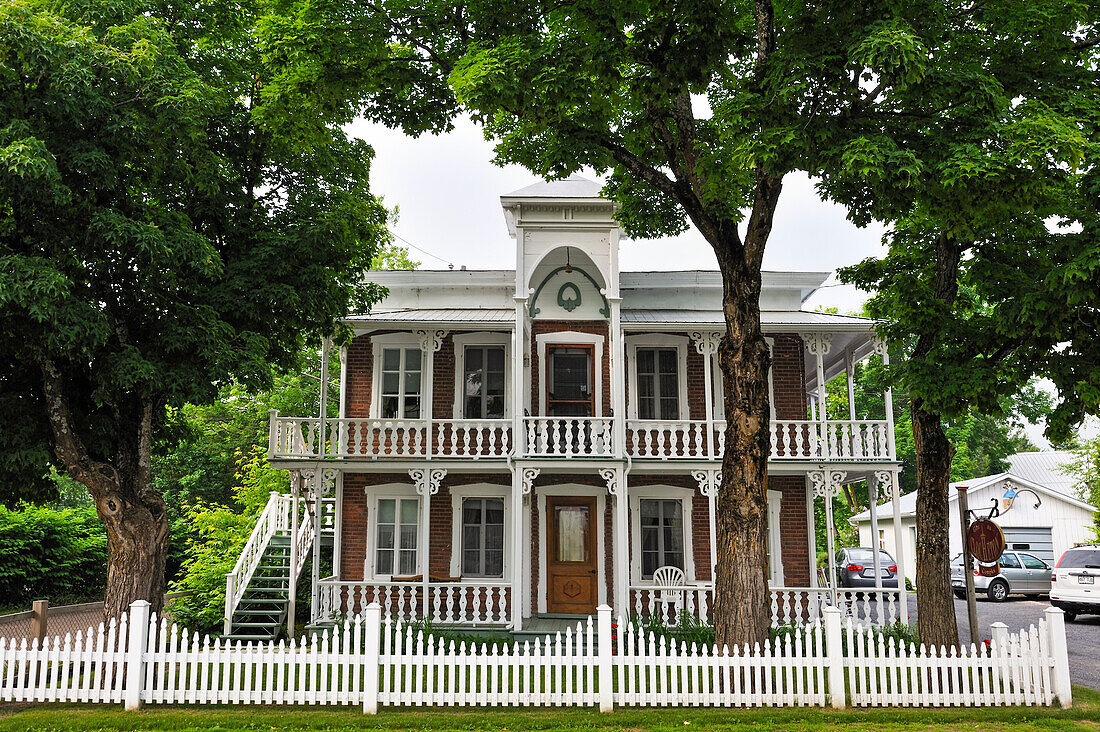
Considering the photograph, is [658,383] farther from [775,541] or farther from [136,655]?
[136,655]

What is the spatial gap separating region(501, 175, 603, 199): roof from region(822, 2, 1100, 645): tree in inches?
243

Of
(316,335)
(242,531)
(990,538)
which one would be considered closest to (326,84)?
(316,335)

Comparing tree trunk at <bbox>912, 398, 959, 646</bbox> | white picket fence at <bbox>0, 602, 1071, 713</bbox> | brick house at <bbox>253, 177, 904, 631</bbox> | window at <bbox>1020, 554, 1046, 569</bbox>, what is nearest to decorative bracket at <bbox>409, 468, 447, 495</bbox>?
brick house at <bbox>253, 177, 904, 631</bbox>

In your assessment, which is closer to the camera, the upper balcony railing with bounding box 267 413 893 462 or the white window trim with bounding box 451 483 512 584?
the upper balcony railing with bounding box 267 413 893 462

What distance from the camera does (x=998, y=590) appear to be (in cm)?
2512

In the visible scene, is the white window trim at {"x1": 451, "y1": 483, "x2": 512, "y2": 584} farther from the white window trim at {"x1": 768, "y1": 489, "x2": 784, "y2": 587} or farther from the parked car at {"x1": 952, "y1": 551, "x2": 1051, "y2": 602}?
the parked car at {"x1": 952, "y1": 551, "x2": 1051, "y2": 602}

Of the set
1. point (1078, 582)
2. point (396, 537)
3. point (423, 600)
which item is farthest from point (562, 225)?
point (1078, 582)

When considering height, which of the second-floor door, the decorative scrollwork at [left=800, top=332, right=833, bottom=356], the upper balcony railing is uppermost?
the decorative scrollwork at [left=800, top=332, right=833, bottom=356]

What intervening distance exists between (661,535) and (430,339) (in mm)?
6675

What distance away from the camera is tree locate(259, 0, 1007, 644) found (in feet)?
29.9

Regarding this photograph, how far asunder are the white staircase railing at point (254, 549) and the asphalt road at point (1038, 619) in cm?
1428

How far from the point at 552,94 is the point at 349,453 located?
9594 mm

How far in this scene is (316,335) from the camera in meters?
14.0

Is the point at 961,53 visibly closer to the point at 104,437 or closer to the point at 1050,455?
the point at 104,437
